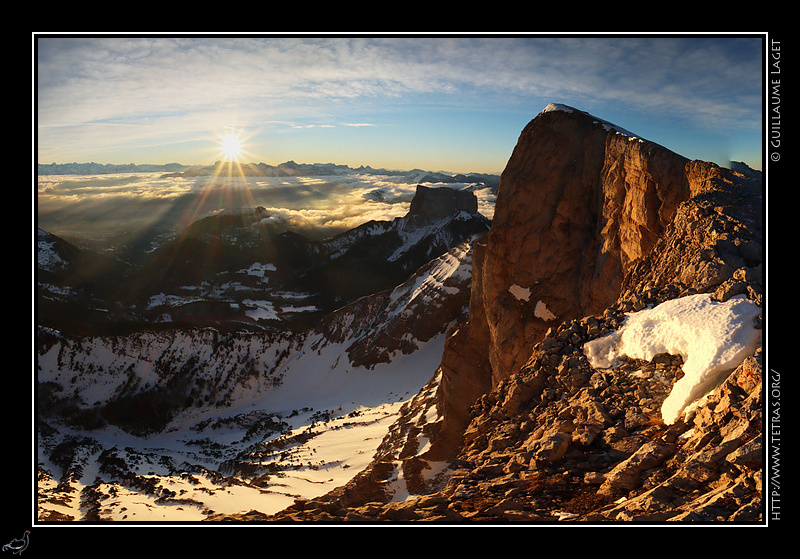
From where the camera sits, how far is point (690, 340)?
933cm

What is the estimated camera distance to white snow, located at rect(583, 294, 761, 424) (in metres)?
8.30

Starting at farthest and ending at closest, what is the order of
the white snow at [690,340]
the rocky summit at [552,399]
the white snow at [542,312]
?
the white snow at [542,312]
the white snow at [690,340]
the rocky summit at [552,399]

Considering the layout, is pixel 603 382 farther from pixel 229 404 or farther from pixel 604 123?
pixel 229 404

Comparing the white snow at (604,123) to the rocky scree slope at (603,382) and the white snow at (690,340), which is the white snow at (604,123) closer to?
the rocky scree slope at (603,382)

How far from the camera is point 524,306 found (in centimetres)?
2634

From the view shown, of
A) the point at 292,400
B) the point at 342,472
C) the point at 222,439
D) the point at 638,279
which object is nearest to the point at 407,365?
the point at 292,400

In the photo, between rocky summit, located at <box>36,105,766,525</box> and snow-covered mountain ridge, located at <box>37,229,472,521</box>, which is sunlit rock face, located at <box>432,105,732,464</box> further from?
snow-covered mountain ridge, located at <box>37,229,472,521</box>

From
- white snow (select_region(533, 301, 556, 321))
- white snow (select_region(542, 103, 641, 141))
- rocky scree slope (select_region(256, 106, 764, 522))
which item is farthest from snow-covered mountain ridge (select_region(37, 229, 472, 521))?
white snow (select_region(542, 103, 641, 141))

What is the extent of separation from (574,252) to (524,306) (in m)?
3.56

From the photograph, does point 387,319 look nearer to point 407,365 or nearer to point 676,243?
point 407,365

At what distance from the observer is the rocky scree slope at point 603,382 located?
23.7 ft

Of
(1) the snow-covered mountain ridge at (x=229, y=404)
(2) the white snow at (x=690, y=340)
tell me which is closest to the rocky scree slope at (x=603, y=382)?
(2) the white snow at (x=690, y=340)

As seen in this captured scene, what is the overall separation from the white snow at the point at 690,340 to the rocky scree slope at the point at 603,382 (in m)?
0.21

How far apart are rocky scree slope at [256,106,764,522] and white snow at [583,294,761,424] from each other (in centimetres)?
21
